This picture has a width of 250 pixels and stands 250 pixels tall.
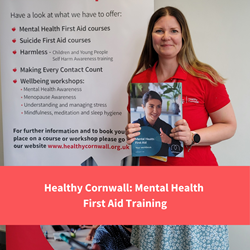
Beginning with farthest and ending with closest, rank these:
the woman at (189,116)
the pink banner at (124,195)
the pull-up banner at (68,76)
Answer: the pull-up banner at (68,76)
the pink banner at (124,195)
the woman at (189,116)

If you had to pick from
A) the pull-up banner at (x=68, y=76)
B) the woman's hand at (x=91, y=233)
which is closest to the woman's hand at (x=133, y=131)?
the pull-up banner at (x=68, y=76)

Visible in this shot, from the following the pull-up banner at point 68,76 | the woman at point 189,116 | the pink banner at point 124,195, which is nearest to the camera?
the woman at point 189,116

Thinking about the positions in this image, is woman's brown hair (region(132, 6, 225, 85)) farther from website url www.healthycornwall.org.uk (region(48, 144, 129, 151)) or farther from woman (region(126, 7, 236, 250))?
website url www.healthycornwall.org.uk (region(48, 144, 129, 151))

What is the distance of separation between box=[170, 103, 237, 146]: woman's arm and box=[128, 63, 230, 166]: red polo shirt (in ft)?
0.13

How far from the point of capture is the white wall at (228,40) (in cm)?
183

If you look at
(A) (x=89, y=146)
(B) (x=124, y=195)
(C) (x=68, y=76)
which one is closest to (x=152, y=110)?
(B) (x=124, y=195)

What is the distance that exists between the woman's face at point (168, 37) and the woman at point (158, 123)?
0.24m

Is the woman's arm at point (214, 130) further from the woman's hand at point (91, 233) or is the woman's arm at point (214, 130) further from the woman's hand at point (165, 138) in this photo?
the woman's hand at point (91, 233)

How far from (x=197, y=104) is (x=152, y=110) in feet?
0.75

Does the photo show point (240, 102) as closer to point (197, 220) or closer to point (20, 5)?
point (197, 220)

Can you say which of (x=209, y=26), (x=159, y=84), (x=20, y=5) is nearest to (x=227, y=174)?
(x=159, y=84)

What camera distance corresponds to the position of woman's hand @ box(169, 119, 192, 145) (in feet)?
3.77

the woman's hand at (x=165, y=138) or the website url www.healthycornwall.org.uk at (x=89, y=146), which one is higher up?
the woman's hand at (x=165, y=138)

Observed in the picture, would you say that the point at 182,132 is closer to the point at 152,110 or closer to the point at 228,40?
the point at 152,110
